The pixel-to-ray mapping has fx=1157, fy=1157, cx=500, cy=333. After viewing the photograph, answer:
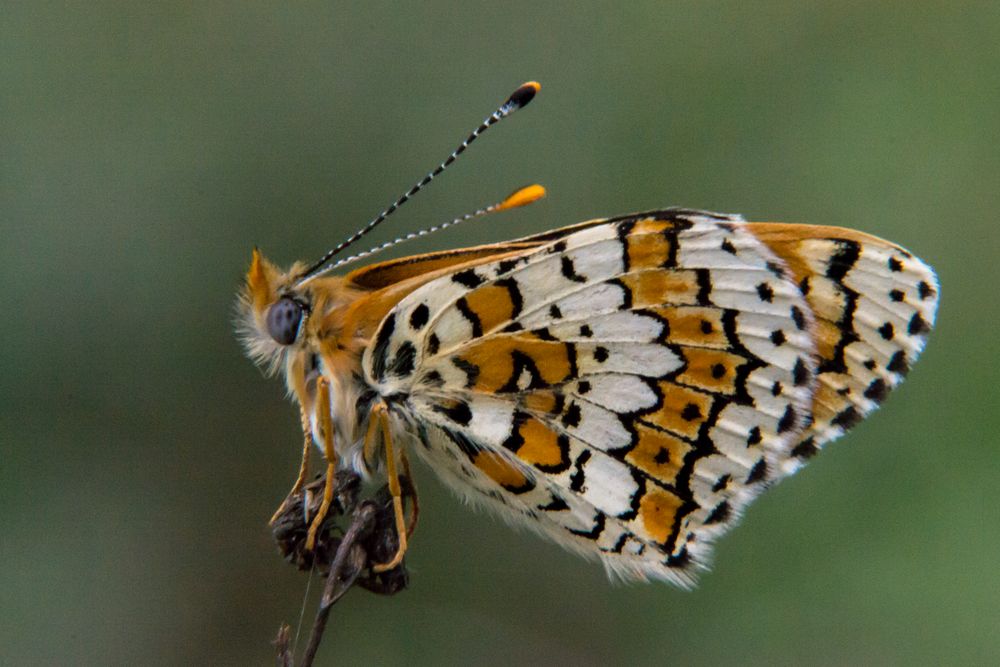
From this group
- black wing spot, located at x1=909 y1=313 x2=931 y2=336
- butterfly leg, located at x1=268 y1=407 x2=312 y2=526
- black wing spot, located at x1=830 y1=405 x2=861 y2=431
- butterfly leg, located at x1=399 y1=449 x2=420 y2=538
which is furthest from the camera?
black wing spot, located at x1=830 y1=405 x2=861 y2=431

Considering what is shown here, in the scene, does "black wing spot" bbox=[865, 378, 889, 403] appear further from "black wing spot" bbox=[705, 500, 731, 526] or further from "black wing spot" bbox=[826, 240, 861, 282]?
"black wing spot" bbox=[705, 500, 731, 526]

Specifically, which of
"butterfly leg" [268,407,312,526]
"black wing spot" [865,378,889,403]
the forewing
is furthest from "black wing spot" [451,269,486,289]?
"black wing spot" [865,378,889,403]

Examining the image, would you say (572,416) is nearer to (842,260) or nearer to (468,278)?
(468,278)

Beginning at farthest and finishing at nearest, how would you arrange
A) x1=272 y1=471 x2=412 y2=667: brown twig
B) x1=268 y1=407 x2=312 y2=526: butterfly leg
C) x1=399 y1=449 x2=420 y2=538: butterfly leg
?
1. x1=399 y1=449 x2=420 y2=538: butterfly leg
2. x1=268 y1=407 x2=312 y2=526: butterfly leg
3. x1=272 y1=471 x2=412 y2=667: brown twig

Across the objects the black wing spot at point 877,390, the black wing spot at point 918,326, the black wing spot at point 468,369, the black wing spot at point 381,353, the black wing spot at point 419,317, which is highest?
the black wing spot at point 918,326

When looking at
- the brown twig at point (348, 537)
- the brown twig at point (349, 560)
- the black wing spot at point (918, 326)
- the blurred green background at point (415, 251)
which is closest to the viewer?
the brown twig at point (349, 560)

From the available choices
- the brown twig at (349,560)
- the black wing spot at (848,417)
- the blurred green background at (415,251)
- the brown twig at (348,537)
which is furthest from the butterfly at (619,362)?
the blurred green background at (415,251)

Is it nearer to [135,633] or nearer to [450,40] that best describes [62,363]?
[135,633]

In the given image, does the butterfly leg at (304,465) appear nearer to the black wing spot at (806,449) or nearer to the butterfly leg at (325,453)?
the butterfly leg at (325,453)
